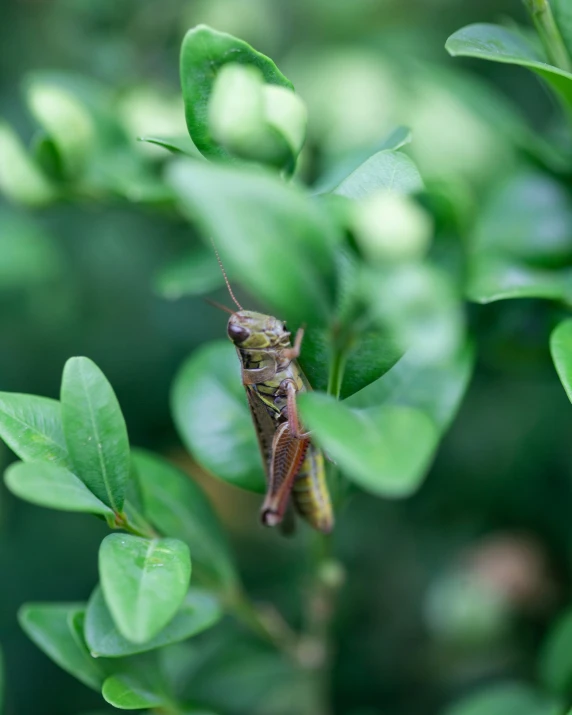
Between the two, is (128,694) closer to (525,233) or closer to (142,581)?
(142,581)

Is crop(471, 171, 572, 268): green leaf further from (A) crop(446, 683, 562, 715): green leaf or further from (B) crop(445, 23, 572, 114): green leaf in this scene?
(A) crop(446, 683, 562, 715): green leaf

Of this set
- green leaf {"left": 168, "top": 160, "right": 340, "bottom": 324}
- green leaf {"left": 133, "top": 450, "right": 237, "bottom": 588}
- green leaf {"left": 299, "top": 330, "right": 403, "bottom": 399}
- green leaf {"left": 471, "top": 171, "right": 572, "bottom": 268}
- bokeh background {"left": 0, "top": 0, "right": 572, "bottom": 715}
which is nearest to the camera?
green leaf {"left": 168, "top": 160, "right": 340, "bottom": 324}

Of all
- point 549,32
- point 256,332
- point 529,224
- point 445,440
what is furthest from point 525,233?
point 445,440

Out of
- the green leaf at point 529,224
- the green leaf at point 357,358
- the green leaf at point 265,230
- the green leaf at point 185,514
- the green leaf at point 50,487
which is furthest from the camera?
the green leaf at point 529,224

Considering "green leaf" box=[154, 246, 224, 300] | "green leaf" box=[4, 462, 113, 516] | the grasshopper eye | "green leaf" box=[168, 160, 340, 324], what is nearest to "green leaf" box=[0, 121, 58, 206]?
"green leaf" box=[154, 246, 224, 300]

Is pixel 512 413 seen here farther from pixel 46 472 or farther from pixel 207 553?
pixel 46 472

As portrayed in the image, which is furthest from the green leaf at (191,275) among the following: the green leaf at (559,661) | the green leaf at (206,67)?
the green leaf at (559,661)

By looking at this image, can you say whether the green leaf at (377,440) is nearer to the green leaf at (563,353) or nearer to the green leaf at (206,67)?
the green leaf at (563,353)
